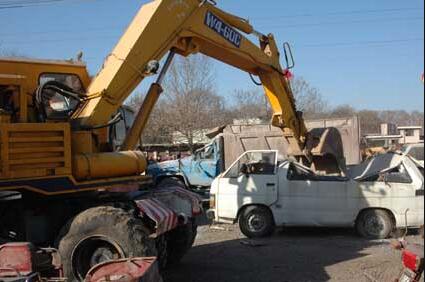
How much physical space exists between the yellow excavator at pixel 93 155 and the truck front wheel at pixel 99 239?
1 centimetres

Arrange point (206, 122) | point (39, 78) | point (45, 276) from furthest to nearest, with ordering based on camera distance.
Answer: point (206, 122) < point (39, 78) < point (45, 276)

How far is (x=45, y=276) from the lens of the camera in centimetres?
702

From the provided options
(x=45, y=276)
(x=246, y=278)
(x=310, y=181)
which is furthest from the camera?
(x=310, y=181)

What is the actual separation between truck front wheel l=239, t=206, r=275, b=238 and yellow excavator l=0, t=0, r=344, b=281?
2.65 meters

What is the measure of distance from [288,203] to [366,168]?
1.87 m

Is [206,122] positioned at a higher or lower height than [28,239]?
higher

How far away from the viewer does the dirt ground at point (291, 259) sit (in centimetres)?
842

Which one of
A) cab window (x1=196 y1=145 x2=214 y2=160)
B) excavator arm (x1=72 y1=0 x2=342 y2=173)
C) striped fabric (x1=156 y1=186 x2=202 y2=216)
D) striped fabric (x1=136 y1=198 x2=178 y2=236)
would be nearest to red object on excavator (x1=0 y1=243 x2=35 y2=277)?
striped fabric (x1=136 y1=198 x2=178 y2=236)

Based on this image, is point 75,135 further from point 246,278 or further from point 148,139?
point 148,139

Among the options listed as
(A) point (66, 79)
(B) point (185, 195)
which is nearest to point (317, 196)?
(B) point (185, 195)

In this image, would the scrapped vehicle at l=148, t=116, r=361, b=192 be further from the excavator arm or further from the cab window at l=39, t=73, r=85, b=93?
the cab window at l=39, t=73, r=85, b=93

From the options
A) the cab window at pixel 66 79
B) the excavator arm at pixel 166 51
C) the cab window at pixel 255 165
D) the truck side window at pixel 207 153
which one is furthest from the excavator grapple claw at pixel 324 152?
the truck side window at pixel 207 153

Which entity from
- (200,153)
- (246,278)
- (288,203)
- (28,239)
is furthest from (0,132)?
(200,153)

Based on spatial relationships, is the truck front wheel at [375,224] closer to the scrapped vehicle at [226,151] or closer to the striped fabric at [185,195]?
the striped fabric at [185,195]
